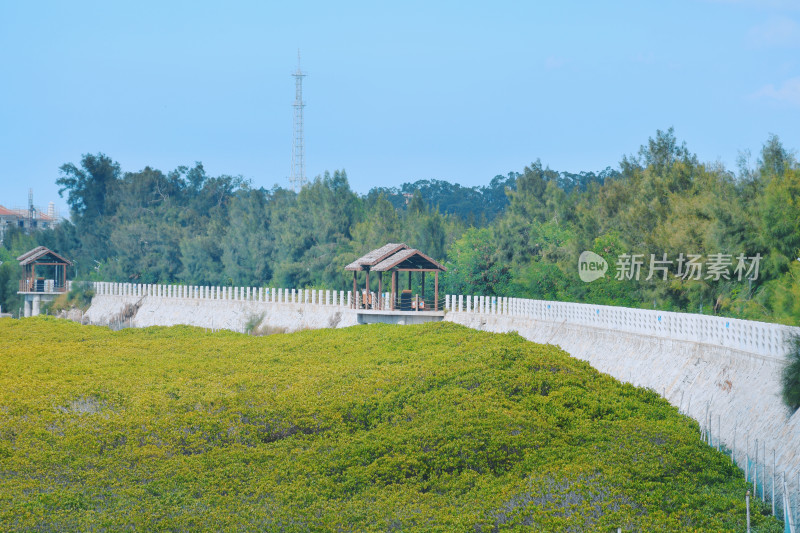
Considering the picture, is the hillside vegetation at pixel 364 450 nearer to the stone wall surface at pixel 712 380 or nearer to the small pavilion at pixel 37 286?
the stone wall surface at pixel 712 380

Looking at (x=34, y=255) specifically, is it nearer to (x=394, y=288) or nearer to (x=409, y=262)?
(x=394, y=288)

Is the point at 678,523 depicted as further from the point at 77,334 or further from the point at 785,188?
the point at 77,334

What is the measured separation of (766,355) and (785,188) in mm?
10244

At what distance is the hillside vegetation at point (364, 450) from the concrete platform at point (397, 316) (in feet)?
38.8

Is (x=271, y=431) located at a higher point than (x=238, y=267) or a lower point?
lower

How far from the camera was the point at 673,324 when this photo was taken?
Result: 24062 mm

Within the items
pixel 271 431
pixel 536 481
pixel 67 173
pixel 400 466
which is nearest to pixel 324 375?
pixel 271 431

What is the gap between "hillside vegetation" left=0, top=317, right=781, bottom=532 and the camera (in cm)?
1497

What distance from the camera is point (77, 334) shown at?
124ft

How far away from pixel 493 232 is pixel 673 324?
71.1ft

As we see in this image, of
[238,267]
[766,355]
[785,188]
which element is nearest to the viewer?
[766,355]

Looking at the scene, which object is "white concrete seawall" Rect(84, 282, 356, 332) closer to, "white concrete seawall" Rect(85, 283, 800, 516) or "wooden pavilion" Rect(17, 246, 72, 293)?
"wooden pavilion" Rect(17, 246, 72, 293)

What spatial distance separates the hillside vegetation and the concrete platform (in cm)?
1183

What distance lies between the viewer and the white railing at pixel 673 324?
19672mm
